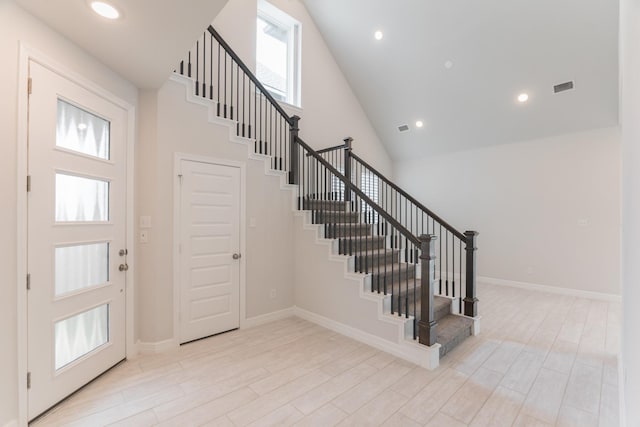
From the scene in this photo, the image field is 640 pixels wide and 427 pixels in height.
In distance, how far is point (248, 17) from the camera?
4801 mm

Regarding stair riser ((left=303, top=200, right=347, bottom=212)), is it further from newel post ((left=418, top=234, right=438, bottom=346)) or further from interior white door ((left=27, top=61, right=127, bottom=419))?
interior white door ((left=27, top=61, right=127, bottom=419))

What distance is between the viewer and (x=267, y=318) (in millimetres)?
3797

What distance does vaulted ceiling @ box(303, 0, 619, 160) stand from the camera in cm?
398

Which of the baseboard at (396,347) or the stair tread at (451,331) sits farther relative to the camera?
the stair tread at (451,331)

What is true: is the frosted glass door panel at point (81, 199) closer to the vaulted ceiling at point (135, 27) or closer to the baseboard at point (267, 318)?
the vaulted ceiling at point (135, 27)

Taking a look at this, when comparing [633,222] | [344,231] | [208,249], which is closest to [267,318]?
[208,249]

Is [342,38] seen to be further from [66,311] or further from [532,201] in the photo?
[66,311]

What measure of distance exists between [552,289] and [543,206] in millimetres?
1533

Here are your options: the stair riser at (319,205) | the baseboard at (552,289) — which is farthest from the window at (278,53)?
the baseboard at (552,289)

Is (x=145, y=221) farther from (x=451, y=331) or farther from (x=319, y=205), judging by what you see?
(x=451, y=331)

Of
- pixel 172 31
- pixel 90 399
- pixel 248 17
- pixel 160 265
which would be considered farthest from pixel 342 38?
pixel 90 399

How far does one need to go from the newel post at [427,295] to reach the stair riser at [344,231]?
3.21 feet

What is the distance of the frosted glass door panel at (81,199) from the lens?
2162mm

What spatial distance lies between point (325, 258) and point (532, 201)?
14.6ft
